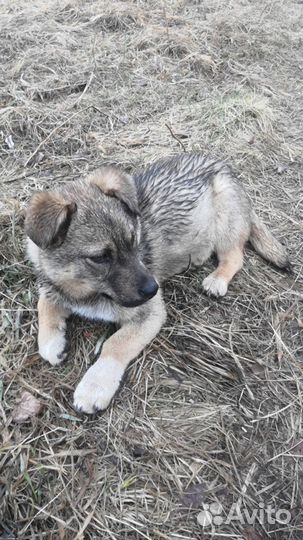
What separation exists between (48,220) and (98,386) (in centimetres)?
112

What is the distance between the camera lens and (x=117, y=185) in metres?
3.48

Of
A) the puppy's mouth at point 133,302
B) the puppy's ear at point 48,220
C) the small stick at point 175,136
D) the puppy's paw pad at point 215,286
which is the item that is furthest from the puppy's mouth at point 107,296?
the small stick at point 175,136

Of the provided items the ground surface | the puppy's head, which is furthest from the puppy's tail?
the puppy's head

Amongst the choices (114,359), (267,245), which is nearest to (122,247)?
(114,359)

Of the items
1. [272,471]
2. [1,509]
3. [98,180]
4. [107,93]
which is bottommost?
[272,471]

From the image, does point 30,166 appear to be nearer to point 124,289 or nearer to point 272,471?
point 124,289

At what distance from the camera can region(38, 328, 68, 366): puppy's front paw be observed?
3398 millimetres

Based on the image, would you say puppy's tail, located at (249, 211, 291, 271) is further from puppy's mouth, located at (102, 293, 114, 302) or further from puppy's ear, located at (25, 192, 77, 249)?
puppy's ear, located at (25, 192, 77, 249)

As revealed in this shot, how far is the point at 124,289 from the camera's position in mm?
3229

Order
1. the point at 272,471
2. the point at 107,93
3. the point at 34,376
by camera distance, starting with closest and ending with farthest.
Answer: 1. the point at 272,471
2. the point at 34,376
3. the point at 107,93

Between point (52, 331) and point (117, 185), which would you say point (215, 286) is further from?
point (52, 331)

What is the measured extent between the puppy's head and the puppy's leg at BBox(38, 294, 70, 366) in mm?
233

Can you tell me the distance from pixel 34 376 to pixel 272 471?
168 centimetres

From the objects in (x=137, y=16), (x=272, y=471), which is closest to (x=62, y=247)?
(x=272, y=471)
